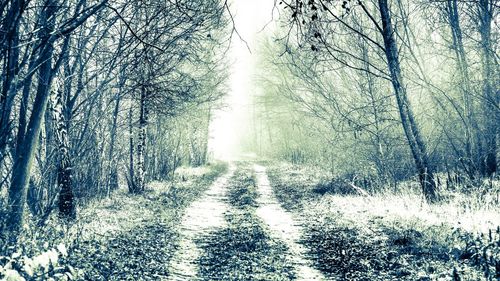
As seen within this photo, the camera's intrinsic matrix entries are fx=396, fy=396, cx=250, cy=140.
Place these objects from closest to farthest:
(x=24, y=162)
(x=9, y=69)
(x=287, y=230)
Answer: (x=9, y=69)
(x=24, y=162)
(x=287, y=230)

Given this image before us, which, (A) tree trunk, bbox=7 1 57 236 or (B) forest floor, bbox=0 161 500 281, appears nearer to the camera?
(B) forest floor, bbox=0 161 500 281

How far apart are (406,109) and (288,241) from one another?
4.18 meters

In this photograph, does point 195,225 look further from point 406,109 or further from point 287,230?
point 406,109

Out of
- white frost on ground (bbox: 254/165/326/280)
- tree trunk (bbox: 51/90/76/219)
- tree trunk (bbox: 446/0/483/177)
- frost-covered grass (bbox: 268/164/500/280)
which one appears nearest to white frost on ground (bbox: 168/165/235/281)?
white frost on ground (bbox: 254/165/326/280)

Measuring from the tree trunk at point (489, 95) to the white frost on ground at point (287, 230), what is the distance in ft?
17.8

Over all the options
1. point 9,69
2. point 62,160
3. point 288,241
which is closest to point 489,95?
point 288,241

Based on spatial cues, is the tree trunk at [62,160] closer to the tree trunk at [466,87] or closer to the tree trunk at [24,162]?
the tree trunk at [24,162]

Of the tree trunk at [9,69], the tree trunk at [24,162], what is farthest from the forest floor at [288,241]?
the tree trunk at [9,69]

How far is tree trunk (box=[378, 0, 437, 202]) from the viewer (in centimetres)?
861

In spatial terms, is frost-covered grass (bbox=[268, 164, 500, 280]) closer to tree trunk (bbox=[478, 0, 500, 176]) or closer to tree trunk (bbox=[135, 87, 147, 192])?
tree trunk (bbox=[478, 0, 500, 176])

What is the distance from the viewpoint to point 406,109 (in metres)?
9.21

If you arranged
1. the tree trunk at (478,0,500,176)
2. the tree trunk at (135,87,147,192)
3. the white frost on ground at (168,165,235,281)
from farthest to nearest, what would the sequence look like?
the tree trunk at (135,87,147,192), the tree trunk at (478,0,500,176), the white frost on ground at (168,165,235,281)

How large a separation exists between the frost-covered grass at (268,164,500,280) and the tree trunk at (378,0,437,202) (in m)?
0.47

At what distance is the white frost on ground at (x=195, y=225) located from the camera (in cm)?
616
